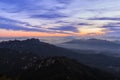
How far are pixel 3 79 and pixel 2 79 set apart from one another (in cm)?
49

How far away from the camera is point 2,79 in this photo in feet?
421

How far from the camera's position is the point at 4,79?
423 feet

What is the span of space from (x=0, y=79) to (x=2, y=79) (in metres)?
0.93

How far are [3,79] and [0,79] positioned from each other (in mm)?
1400

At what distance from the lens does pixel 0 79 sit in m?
128

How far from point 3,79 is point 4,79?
0.55m

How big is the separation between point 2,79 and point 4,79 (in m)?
1.04

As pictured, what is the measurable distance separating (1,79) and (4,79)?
4.65ft

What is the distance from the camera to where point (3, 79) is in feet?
422

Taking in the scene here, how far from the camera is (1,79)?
128500mm
